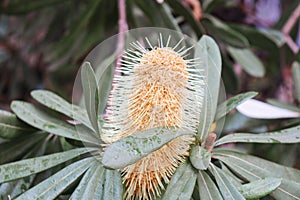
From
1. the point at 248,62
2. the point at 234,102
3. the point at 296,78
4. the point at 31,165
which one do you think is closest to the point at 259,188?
the point at 234,102

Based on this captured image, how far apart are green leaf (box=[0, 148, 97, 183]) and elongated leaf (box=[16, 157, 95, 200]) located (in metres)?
0.02

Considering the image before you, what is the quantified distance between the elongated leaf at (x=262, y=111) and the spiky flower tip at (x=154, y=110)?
0.25 meters

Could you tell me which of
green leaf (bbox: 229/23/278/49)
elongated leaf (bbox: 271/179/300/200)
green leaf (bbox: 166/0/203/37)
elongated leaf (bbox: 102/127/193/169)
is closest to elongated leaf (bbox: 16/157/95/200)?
elongated leaf (bbox: 102/127/193/169)

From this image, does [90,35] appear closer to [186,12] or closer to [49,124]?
[186,12]

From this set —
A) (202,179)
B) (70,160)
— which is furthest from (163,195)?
(70,160)

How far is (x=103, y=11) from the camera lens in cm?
95

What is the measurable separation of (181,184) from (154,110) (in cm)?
8

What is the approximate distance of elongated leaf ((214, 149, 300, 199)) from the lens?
1.65 ft

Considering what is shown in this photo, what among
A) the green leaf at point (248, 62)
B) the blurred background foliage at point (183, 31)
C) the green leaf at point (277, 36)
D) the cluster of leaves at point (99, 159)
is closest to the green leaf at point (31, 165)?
the cluster of leaves at point (99, 159)

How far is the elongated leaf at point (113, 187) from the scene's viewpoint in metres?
0.46

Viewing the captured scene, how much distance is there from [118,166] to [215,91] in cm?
20

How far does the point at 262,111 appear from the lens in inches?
28.3

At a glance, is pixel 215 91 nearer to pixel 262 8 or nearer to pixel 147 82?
pixel 147 82

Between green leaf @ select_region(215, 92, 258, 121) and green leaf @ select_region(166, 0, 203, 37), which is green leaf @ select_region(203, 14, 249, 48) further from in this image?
green leaf @ select_region(215, 92, 258, 121)
